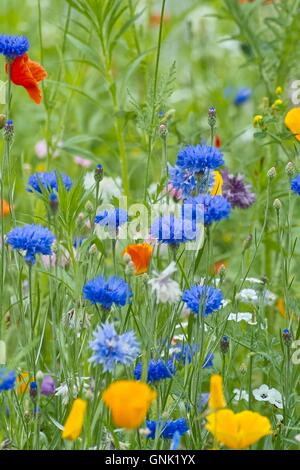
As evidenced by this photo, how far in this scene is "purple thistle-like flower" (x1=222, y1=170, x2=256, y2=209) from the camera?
6.73 ft

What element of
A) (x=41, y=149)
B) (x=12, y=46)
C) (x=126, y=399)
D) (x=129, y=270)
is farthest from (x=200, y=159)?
(x=41, y=149)

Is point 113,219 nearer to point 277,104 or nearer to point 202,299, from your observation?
point 202,299

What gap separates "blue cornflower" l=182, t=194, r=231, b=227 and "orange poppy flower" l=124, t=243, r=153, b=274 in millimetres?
88

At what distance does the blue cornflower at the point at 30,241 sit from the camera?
1.41 m

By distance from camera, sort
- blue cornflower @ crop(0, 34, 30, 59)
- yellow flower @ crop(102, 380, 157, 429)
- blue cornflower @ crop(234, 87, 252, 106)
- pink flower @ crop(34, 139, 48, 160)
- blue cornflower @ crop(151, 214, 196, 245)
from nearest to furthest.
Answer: yellow flower @ crop(102, 380, 157, 429) → blue cornflower @ crop(151, 214, 196, 245) → blue cornflower @ crop(0, 34, 30, 59) → pink flower @ crop(34, 139, 48, 160) → blue cornflower @ crop(234, 87, 252, 106)

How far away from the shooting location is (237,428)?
1241 millimetres

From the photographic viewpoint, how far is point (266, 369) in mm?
1729

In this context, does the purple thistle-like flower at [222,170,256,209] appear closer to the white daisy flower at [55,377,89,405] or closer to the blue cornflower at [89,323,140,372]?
the white daisy flower at [55,377,89,405]

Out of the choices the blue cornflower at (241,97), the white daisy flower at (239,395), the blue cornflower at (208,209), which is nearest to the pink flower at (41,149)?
the blue cornflower at (241,97)

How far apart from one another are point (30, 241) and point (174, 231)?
199mm

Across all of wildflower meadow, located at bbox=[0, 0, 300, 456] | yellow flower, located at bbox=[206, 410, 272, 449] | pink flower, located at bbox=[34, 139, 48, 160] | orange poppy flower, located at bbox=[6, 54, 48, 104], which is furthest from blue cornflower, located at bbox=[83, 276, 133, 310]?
pink flower, located at bbox=[34, 139, 48, 160]

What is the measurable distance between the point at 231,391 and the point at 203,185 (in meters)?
0.45

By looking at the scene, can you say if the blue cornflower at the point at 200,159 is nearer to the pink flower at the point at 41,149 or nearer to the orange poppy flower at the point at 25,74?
the orange poppy flower at the point at 25,74
